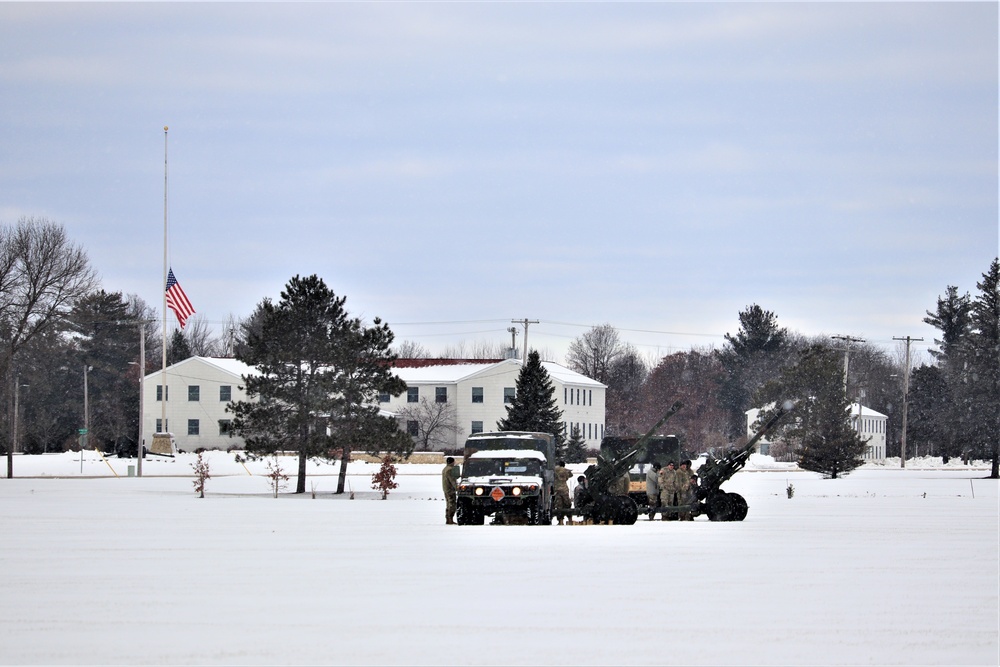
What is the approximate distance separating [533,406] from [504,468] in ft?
132

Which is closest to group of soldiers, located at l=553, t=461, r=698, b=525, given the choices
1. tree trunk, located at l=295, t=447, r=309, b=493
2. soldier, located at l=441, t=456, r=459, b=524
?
soldier, located at l=441, t=456, r=459, b=524

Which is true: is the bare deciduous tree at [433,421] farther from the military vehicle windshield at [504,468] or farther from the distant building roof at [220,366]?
the military vehicle windshield at [504,468]

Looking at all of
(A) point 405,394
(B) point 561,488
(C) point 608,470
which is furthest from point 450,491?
(A) point 405,394

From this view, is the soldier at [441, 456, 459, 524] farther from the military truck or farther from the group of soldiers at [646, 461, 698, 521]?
the group of soldiers at [646, 461, 698, 521]

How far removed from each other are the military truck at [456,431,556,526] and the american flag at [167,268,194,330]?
137ft

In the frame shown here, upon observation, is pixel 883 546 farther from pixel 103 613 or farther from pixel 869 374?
pixel 869 374

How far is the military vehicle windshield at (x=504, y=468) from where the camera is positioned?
30.7 metres

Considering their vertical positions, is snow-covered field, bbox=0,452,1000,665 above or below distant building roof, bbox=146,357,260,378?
below

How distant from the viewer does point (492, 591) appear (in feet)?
54.7

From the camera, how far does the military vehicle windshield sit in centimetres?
3069

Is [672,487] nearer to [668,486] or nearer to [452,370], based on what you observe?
[668,486]

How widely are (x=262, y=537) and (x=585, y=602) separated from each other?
37.8 ft

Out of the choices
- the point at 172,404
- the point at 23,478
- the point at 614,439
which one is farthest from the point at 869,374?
the point at 614,439

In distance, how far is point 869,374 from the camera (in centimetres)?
15112
